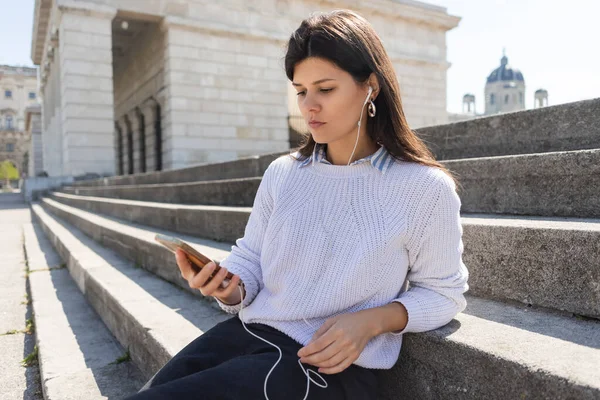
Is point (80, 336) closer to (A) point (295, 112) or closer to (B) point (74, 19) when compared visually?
(B) point (74, 19)

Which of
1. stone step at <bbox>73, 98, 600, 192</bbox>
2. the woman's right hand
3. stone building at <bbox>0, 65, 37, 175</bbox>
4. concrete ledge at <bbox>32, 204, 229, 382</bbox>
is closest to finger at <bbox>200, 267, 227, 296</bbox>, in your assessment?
the woman's right hand

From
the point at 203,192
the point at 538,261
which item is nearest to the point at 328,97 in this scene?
the point at 538,261

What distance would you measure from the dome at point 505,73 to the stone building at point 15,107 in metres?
77.9

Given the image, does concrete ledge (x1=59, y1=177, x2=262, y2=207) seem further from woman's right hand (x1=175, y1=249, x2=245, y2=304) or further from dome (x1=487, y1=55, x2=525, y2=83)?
dome (x1=487, y1=55, x2=525, y2=83)

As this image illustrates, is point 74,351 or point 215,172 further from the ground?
point 215,172

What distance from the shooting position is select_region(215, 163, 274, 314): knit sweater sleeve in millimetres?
1719

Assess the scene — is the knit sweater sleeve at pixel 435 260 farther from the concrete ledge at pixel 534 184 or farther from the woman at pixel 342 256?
the concrete ledge at pixel 534 184

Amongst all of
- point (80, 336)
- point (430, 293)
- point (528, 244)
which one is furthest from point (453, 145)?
point (80, 336)

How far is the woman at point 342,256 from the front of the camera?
4.42 feet

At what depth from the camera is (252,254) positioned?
5.86 ft

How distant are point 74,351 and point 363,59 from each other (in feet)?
8.00

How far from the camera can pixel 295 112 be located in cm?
1703

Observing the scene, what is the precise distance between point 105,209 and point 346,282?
7317 millimetres

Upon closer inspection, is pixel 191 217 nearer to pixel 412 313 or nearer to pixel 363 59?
pixel 363 59
